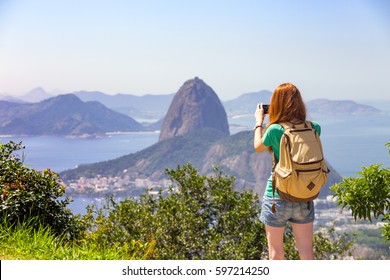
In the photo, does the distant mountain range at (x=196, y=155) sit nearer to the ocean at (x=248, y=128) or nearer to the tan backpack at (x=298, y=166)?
the ocean at (x=248, y=128)

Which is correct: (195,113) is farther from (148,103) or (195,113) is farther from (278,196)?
(278,196)

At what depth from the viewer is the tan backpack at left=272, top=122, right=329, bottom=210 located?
6.46 ft

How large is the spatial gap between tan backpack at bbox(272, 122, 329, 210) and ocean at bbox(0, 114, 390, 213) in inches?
2113

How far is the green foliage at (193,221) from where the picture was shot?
193 inches

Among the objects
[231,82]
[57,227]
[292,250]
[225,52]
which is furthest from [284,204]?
[231,82]

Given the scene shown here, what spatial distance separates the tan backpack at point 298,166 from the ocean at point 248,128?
5368 centimetres

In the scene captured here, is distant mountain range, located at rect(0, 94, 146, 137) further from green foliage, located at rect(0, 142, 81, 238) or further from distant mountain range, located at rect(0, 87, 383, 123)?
green foliage, located at rect(0, 142, 81, 238)

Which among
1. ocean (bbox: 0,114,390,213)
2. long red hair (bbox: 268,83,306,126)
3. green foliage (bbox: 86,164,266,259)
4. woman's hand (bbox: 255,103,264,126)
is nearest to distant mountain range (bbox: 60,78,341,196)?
ocean (bbox: 0,114,390,213)

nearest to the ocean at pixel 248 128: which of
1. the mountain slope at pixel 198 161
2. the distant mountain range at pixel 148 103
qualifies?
the distant mountain range at pixel 148 103

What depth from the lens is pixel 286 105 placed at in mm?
2010

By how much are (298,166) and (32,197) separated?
4.99 feet

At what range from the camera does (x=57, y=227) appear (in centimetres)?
Answer: 313

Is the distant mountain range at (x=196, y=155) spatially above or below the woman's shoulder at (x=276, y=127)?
below

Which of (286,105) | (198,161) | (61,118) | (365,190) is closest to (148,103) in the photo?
(61,118)
